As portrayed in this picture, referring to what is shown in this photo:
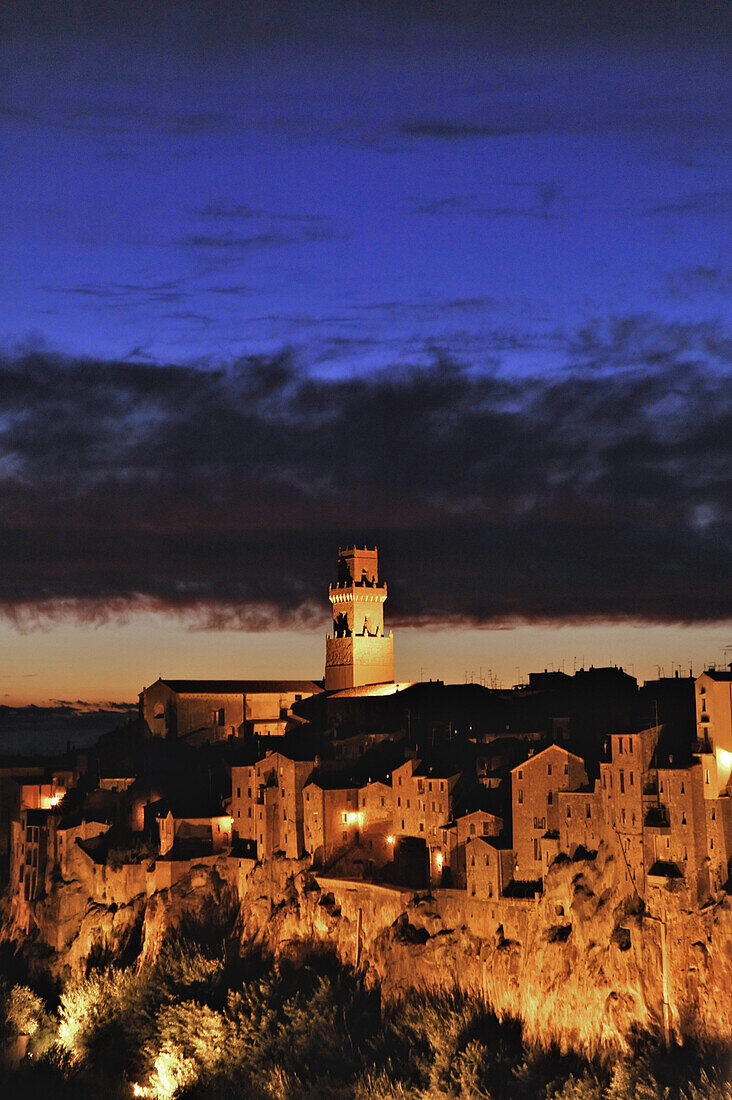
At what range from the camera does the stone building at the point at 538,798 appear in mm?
70688

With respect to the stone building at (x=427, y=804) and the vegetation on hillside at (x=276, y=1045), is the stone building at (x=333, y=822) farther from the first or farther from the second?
the vegetation on hillside at (x=276, y=1045)

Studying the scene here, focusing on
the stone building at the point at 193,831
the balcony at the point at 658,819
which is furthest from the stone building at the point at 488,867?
the stone building at the point at 193,831

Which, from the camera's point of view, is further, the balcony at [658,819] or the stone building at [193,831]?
the stone building at [193,831]

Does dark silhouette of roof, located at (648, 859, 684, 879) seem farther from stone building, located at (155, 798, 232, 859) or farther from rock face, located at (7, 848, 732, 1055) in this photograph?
stone building, located at (155, 798, 232, 859)

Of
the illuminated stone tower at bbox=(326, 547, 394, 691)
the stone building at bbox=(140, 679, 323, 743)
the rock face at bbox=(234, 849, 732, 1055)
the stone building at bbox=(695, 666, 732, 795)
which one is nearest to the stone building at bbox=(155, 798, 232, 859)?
the rock face at bbox=(234, 849, 732, 1055)

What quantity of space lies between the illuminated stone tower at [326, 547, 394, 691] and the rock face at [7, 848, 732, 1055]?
129 feet

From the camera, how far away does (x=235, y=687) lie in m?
116

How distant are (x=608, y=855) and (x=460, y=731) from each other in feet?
79.8

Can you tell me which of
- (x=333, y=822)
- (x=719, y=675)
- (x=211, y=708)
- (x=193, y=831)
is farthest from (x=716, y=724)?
(x=211, y=708)

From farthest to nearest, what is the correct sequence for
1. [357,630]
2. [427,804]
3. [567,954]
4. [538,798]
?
[357,630]
[427,804]
[538,798]
[567,954]

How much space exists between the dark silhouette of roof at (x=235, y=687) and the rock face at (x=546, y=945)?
104 feet

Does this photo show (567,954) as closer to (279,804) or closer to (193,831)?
(279,804)

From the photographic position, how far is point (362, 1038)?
71.8 metres

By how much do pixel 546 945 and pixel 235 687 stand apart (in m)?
53.0
